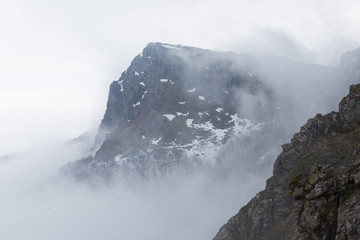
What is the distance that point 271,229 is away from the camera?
96.4 m

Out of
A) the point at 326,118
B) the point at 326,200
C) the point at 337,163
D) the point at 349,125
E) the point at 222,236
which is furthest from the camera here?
the point at 222,236

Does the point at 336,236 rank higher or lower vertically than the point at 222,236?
lower

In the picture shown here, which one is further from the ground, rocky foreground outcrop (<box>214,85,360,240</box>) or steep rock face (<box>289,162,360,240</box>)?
rocky foreground outcrop (<box>214,85,360,240</box>)

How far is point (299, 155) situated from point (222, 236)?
111 ft

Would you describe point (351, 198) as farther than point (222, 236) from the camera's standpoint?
No

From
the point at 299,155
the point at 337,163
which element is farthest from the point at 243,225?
the point at 337,163

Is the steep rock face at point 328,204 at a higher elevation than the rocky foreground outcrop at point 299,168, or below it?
below

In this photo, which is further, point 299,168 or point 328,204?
point 299,168

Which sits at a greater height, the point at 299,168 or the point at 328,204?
the point at 299,168

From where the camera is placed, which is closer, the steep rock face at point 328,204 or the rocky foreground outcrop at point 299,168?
the steep rock face at point 328,204

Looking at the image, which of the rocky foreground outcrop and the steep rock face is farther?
the rocky foreground outcrop

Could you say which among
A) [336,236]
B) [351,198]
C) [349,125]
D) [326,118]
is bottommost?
[336,236]

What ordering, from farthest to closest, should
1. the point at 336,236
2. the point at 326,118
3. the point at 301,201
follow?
the point at 326,118 → the point at 301,201 → the point at 336,236

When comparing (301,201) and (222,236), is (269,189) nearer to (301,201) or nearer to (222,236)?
(222,236)
